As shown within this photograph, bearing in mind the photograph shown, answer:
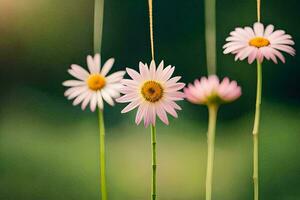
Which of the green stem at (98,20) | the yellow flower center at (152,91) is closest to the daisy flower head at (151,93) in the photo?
the yellow flower center at (152,91)

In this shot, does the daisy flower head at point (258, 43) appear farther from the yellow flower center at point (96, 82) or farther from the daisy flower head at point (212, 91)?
the yellow flower center at point (96, 82)

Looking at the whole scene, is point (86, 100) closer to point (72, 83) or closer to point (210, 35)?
point (72, 83)

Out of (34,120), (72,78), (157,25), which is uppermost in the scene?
(157,25)

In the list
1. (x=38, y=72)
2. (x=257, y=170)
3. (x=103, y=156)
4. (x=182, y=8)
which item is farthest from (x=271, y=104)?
(x=38, y=72)

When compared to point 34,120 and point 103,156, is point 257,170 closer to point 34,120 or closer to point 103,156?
point 103,156

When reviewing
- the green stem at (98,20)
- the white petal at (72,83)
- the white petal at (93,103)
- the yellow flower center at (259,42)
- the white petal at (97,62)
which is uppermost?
the green stem at (98,20)

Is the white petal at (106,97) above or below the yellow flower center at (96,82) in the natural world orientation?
below
